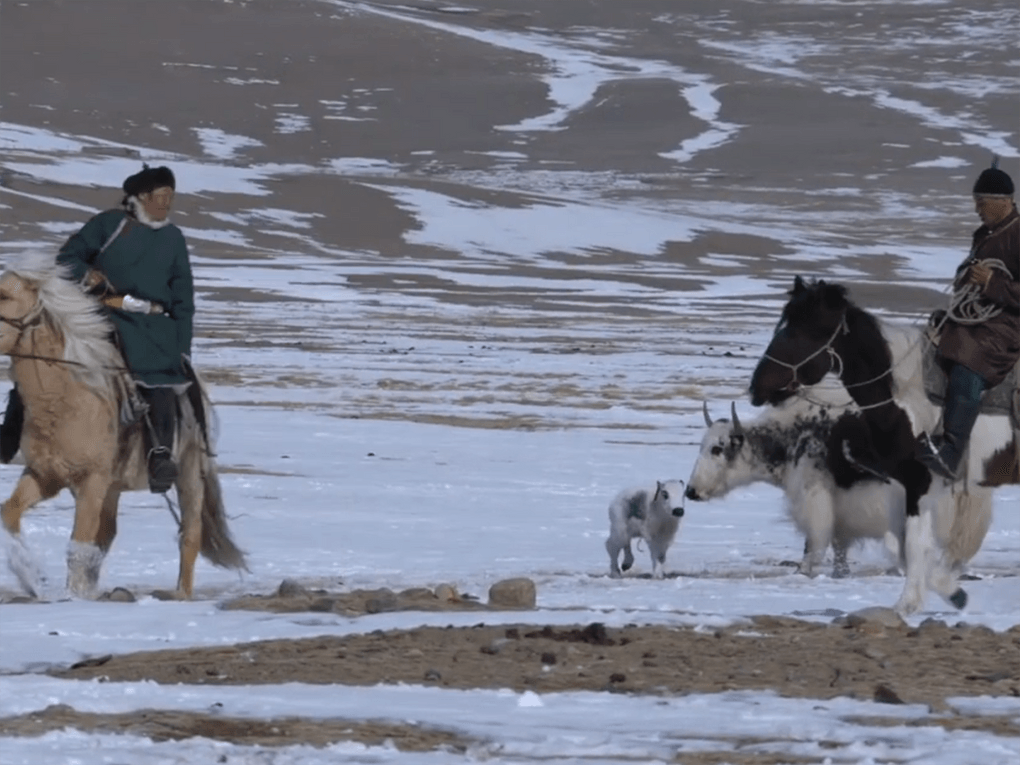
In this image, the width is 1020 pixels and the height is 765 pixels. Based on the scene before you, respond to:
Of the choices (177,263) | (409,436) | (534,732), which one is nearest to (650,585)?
(177,263)

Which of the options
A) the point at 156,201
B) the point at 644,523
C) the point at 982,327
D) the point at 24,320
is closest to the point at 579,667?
the point at 982,327

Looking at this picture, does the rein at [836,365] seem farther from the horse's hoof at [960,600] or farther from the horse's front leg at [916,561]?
the horse's hoof at [960,600]

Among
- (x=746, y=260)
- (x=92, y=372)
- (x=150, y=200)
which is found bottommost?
(x=746, y=260)

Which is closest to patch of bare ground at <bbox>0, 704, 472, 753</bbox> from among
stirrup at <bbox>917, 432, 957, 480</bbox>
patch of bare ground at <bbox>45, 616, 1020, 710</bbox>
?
patch of bare ground at <bbox>45, 616, 1020, 710</bbox>

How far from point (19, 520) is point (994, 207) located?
3723 millimetres

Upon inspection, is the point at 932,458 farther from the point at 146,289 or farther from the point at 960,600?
the point at 146,289

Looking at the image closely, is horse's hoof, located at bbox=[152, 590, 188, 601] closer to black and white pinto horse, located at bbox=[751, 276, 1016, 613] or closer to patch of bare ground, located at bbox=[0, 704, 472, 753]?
→ black and white pinto horse, located at bbox=[751, 276, 1016, 613]

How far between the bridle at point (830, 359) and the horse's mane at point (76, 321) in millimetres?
2436

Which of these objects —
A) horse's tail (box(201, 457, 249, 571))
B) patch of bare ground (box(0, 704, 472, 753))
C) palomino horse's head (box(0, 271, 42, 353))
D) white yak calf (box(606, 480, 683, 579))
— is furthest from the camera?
white yak calf (box(606, 480, 683, 579))

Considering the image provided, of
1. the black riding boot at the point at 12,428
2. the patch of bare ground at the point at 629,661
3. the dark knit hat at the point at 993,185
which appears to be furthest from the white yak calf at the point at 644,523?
the patch of bare ground at the point at 629,661

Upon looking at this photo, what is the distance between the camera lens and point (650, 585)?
8.76 m

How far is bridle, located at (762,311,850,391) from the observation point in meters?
7.68

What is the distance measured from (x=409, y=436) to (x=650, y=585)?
22.9 ft

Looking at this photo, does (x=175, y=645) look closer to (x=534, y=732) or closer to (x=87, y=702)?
(x=87, y=702)
